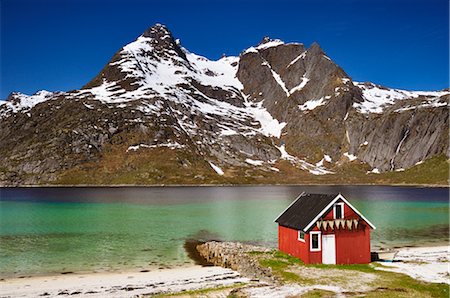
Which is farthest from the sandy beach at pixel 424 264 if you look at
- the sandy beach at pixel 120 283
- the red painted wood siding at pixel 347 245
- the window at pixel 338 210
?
the sandy beach at pixel 120 283

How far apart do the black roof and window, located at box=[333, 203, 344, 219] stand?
829mm

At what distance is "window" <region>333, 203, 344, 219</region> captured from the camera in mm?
39828

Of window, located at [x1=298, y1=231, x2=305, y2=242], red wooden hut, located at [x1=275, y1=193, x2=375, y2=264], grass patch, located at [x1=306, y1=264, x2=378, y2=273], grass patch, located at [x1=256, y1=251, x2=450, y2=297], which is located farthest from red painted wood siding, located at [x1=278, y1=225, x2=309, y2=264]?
grass patch, located at [x1=306, y1=264, x2=378, y2=273]

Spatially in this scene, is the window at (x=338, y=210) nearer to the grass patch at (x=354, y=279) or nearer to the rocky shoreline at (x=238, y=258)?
the grass patch at (x=354, y=279)

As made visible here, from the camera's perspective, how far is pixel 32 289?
1390 inches

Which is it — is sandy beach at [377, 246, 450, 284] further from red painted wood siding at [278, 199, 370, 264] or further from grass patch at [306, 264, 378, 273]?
red painted wood siding at [278, 199, 370, 264]

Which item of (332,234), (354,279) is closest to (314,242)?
(332,234)

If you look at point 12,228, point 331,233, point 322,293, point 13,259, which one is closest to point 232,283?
point 322,293

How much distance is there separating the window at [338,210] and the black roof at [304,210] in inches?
32.6

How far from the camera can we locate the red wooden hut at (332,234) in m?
39.2

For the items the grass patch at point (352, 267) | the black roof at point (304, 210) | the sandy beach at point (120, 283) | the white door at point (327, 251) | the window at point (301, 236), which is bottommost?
the sandy beach at point (120, 283)

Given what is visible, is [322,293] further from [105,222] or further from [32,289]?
[105,222]

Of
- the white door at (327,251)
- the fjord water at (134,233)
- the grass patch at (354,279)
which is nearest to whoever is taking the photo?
the grass patch at (354,279)

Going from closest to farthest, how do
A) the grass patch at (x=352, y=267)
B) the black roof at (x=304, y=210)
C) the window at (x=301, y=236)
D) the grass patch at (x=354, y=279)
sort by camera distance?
the grass patch at (x=354, y=279) → the grass patch at (x=352, y=267) → the black roof at (x=304, y=210) → the window at (x=301, y=236)
